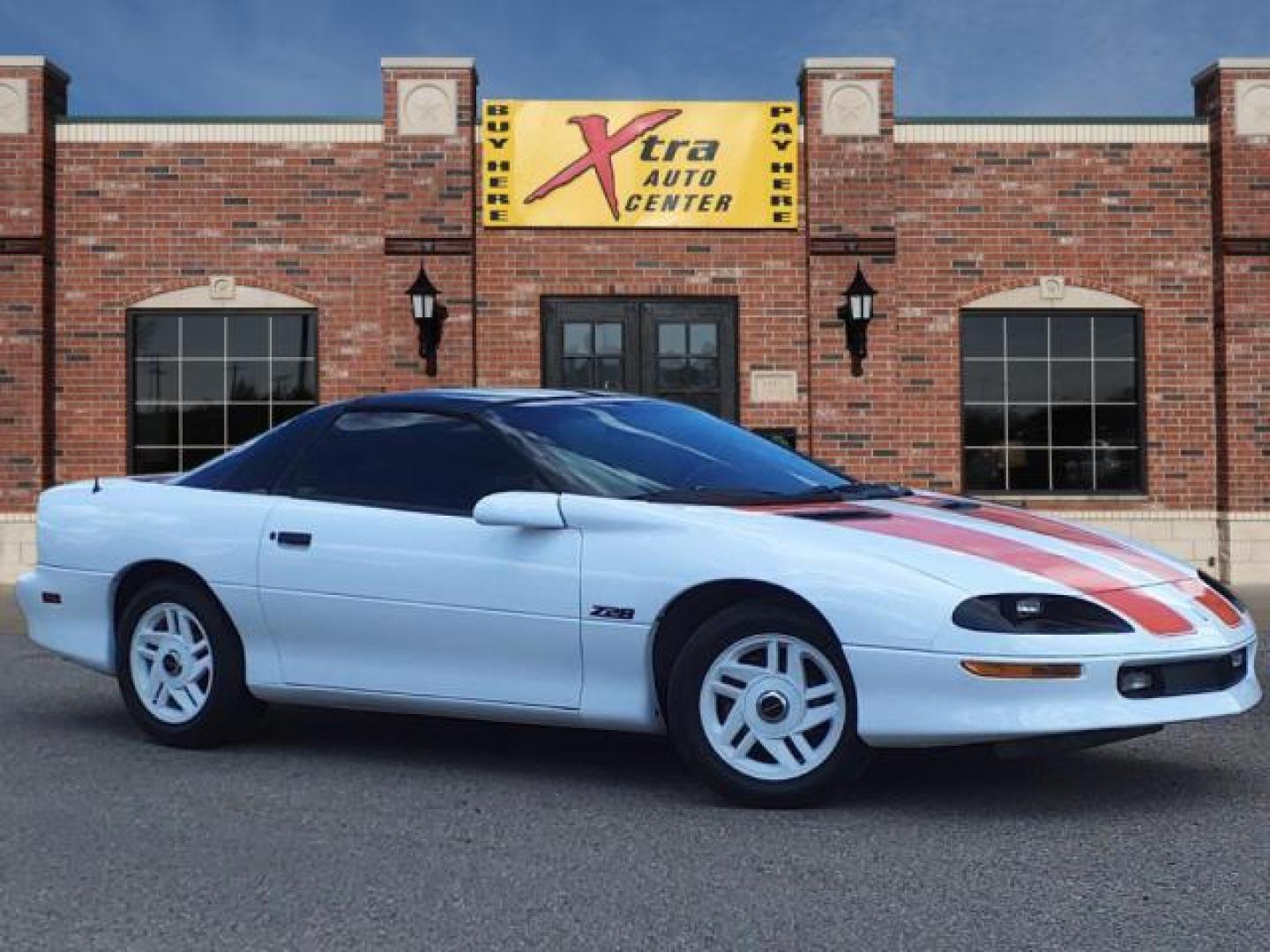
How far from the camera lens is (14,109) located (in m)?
16.4

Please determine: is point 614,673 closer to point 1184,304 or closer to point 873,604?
point 873,604

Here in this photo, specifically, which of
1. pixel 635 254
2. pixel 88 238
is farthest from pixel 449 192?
pixel 88 238

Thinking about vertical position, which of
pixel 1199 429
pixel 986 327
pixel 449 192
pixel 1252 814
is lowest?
pixel 1252 814

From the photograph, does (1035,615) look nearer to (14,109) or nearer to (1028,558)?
(1028,558)

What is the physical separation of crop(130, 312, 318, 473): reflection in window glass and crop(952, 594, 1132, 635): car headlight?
41.2 feet

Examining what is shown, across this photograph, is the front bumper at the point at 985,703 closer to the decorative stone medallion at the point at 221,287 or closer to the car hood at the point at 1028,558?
the car hood at the point at 1028,558

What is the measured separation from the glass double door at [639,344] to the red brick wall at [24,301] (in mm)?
5165

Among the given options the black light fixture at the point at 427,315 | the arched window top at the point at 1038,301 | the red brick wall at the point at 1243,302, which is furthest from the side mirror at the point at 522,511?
the red brick wall at the point at 1243,302

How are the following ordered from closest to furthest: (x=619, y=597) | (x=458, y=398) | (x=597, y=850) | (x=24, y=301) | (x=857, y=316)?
(x=597, y=850), (x=619, y=597), (x=458, y=398), (x=857, y=316), (x=24, y=301)

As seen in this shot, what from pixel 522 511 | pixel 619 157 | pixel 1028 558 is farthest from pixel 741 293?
pixel 1028 558

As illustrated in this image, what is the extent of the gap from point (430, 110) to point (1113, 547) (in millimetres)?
12150

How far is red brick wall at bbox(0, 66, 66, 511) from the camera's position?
1636 cm

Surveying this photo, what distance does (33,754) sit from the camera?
6.38 metres

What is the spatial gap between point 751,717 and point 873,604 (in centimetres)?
56
